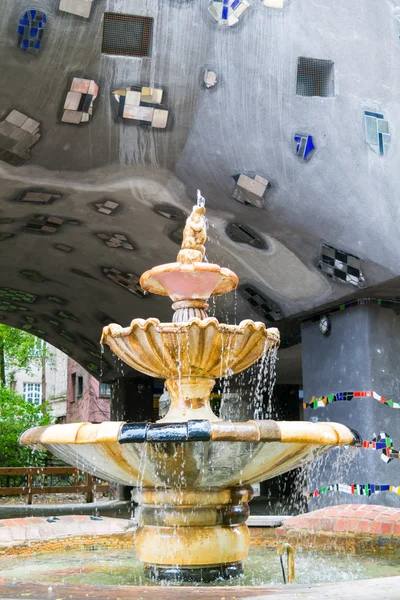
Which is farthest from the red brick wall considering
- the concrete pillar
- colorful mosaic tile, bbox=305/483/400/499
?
colorful mosaic tile, bbox=305/483/400/499

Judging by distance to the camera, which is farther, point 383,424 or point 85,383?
point 85,383

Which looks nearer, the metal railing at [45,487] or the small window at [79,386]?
the metal railing at [45,487]

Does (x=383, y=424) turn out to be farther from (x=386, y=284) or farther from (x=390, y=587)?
(x=390, y=587)

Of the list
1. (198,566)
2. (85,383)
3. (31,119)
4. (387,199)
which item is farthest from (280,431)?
(85,383)

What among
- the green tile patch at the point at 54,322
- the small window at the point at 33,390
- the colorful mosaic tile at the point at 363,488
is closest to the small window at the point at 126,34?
the colorful mosaic tile at the point at 363,488

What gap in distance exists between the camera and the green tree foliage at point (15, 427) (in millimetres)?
21078

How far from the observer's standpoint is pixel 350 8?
8.03 metres

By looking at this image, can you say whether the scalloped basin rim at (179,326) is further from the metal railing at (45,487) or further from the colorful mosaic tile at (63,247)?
the metal railing at (45,487)

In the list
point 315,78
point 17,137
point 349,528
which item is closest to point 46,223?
point 17,137

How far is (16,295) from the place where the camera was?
15195 millimetres

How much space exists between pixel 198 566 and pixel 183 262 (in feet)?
6.93

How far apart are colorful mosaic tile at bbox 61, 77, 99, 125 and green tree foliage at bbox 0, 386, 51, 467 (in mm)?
13805

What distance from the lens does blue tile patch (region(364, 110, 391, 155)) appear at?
808cm

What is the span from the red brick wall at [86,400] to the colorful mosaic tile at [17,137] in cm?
1811
